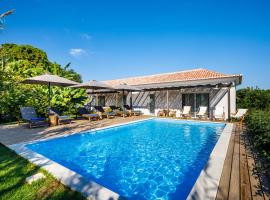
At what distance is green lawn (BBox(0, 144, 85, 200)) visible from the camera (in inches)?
124

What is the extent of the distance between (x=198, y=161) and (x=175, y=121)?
872 centimetres

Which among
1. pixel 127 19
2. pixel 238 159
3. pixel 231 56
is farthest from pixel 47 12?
pixel 231 56

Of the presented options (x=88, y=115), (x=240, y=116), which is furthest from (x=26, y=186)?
(x=240, y=116)

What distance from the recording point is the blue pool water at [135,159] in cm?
453

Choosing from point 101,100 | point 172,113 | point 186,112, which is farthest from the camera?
point 101,100

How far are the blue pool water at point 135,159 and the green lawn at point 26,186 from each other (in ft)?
4.47

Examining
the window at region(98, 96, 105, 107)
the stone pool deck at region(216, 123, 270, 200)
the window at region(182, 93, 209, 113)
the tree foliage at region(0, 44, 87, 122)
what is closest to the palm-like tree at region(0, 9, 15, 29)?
the stone pool deck at region(216, 123, 270, 200)

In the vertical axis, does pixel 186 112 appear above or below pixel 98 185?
above

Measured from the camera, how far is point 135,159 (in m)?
6.45

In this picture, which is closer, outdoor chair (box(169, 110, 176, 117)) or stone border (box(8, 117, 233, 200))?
stone border (box(8, 117, 233, 200))

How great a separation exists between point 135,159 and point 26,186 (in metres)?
3.76

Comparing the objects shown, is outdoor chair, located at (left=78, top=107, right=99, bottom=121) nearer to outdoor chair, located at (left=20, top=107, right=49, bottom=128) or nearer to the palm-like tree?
outdoor chair, located at (left=20, top=107, right=49, bottom=128)

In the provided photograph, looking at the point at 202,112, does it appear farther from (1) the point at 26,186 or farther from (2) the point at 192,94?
(1) the point at 26,186

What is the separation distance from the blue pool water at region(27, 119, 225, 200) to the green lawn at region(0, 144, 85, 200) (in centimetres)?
136
